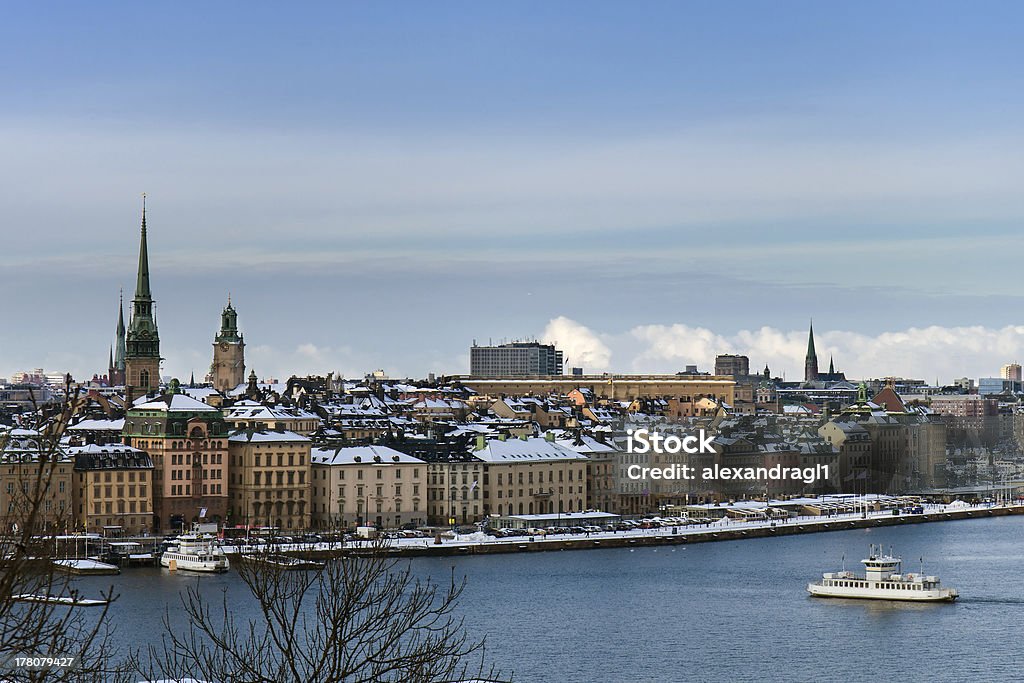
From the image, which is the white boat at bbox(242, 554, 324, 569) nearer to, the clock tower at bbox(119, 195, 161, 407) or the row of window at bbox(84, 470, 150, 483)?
the row of window at bbox(84, 470, 150, 483)

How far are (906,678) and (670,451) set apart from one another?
27.6 m

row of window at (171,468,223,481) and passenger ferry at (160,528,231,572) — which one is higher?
row of window at (171,468,223,481)

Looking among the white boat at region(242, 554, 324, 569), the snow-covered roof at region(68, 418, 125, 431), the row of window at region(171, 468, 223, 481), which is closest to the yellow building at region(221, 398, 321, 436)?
the snow-covered roof at region(68, 418, 125, 431)

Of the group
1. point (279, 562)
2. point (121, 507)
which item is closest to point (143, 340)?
point (121, 507)

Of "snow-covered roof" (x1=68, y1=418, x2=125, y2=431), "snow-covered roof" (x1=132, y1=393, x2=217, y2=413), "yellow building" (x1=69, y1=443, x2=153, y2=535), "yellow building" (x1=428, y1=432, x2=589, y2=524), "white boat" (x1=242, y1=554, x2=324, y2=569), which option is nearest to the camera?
"white boat" (x1=242, y1=554, x2=324, y2=569)

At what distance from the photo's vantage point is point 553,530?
39.2 meters

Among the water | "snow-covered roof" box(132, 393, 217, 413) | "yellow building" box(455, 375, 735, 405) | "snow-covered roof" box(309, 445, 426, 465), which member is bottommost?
the water

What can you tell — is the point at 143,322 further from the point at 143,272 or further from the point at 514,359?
the point at 514,359

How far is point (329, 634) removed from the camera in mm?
17547

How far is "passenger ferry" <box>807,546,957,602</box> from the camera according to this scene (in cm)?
2827

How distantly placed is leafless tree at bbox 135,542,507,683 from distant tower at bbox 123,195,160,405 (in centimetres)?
2839

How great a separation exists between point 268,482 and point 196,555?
6.07 metres

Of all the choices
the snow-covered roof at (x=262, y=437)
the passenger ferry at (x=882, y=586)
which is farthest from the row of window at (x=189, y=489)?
the passenger ferry at (x=882, y=586)

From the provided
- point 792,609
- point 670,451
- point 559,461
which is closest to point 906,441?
point 670,451
